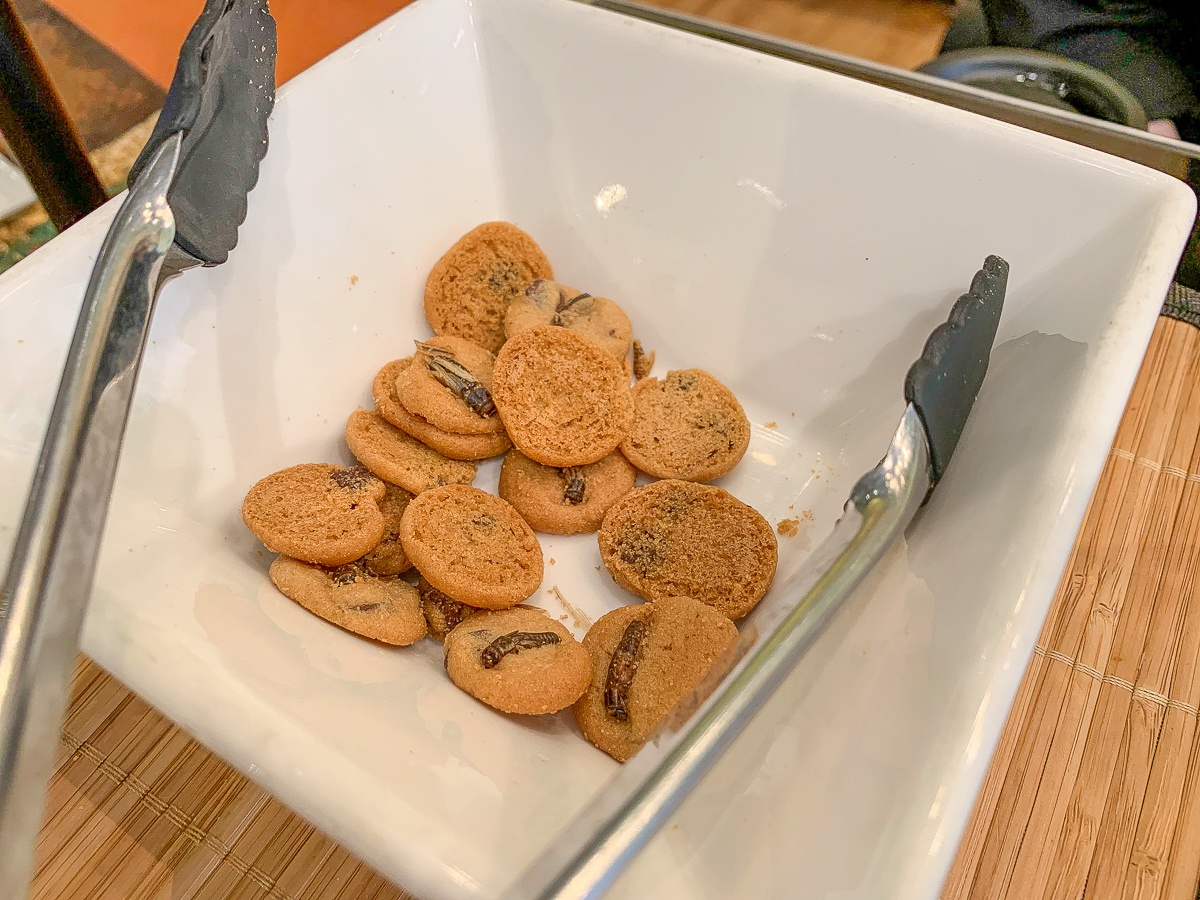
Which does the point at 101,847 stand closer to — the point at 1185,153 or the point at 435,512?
the point at 435,512

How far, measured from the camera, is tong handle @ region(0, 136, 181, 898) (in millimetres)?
260

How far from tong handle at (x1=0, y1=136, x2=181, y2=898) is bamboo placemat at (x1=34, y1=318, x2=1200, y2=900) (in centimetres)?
22

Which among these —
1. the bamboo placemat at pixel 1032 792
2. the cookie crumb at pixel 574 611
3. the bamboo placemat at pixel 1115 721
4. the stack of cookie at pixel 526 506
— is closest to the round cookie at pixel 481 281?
the stack of cookie at pixel 526 506

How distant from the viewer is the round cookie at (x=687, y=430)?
63 cm

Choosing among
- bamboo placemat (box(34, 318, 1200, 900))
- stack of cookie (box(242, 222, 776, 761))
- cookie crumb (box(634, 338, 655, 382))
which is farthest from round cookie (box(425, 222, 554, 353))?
bamboo placemat (box(34, 318, 1200, 900))

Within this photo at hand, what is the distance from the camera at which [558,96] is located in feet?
2.25

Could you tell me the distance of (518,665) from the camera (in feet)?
1.44

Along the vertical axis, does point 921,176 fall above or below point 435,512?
above

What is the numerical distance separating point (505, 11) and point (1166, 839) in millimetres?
753

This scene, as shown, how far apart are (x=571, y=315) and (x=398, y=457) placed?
0.19 meters

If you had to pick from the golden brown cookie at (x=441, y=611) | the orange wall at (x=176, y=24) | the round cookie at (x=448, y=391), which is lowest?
the golden brown cookie at (x=441, y=611)

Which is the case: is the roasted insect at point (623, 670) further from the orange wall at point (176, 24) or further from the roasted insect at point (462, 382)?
the orange wall at point (176, 24)

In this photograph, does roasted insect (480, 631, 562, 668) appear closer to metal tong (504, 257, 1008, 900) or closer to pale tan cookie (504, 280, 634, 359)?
metal tong (504, 257, 1008, 900)

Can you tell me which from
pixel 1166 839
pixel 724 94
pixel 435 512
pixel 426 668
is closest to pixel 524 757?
pixel 426 668
